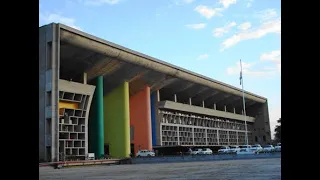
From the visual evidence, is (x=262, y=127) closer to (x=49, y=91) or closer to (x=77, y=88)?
(x=77, y=88)

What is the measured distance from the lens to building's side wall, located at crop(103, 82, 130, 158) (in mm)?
56125

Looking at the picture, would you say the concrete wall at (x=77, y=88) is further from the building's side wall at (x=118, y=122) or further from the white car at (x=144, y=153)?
the white car at (x=144, y=153)

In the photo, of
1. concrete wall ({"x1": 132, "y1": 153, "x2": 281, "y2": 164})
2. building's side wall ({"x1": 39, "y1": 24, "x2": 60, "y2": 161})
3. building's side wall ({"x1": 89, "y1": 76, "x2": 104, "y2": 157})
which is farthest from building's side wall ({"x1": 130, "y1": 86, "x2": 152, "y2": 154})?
building's side wall ({"x1": 39, "y1": 24, "x2": 60, "y2": 161})

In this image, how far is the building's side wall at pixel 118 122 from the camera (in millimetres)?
56125

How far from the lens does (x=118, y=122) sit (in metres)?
57.0

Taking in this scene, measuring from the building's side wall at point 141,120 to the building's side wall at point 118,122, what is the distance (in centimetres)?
549

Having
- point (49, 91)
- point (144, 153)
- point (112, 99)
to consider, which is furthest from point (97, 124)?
point (49, 91)

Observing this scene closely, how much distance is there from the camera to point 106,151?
57531 millimetres

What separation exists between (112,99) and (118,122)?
4063mm

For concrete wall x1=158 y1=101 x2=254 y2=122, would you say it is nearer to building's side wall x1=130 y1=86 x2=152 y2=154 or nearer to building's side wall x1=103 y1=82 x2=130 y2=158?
building's side wall x1=130 y1=86 x2=152 y2=154

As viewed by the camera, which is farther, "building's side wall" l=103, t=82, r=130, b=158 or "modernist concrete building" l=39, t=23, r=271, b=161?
"building's side wall" l=103, t=82, r=130, b=158

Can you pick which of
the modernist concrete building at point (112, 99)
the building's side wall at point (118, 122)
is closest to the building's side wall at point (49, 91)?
the modernist concrete building at point (112, 99)
